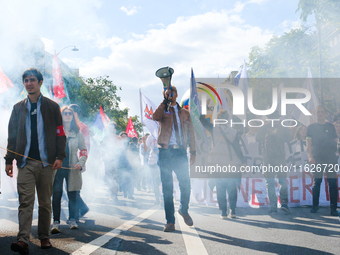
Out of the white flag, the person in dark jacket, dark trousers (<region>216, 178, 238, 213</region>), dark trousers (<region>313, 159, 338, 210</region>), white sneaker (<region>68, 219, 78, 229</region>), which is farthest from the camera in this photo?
the white flag

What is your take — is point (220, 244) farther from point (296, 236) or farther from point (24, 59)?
point (24, 59)

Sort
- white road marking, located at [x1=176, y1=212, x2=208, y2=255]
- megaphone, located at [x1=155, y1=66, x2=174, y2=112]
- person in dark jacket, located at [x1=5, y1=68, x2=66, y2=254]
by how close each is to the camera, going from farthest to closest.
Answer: megaphone, located at [x1=155, y1=66, x2=174, y2=112]
person in dark jacket, located at [x1=5, y1=68, x2=66, y2=254]
white road marking, located at [x1=176, y1=212, x2=208, y2=255]

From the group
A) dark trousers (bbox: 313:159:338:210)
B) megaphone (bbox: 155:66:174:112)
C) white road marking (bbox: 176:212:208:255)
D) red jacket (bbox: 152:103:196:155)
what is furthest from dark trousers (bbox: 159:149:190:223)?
dark trousers (bbox: 313:159:338:210)

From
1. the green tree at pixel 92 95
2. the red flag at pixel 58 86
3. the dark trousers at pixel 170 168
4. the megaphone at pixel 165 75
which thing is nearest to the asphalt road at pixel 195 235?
the dark trousers at pixel 170 168

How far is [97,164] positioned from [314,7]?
548 inches

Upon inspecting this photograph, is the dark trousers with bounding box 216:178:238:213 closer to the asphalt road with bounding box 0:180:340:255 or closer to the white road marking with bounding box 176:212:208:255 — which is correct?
the asphalt road with bounding box 0:180:340:255

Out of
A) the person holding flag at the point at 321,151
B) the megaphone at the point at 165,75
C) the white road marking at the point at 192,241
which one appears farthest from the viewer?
the person holding flag at the point at 321,151

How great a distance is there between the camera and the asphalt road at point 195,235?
3.60 m

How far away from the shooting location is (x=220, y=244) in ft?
12.7

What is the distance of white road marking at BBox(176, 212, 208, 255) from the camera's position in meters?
3.49

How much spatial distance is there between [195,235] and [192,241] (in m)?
0.41

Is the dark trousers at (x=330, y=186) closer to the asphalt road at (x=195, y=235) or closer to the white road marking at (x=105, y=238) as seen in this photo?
the asphalt road at (x=195, y=235)

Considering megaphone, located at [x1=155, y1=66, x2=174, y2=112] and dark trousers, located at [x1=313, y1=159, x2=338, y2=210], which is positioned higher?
megaphone, located at [x1=155, y1=66, x2=174, y2=112]

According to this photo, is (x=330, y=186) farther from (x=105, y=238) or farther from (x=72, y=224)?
(x=72, y=224)
